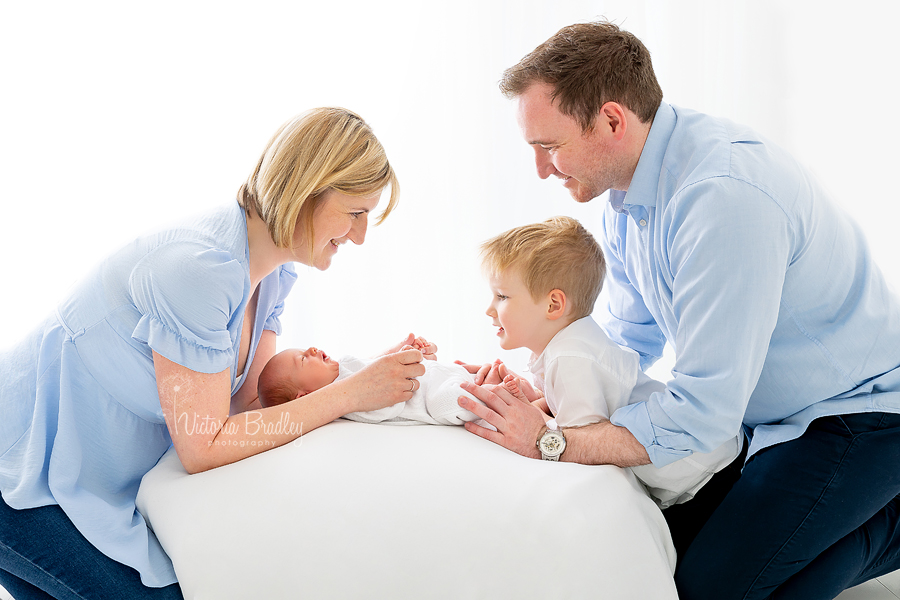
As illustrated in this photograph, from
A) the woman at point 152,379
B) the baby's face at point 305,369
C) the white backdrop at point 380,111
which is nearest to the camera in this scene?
the woman at point 152,379

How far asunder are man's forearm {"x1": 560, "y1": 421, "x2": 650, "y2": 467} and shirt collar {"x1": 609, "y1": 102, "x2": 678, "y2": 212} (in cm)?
52

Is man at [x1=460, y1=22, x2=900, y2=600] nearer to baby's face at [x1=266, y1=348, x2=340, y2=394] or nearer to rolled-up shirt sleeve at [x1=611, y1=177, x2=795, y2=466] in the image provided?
rolled-up shirt sleeve at [x1=611, y1=177, x2=795, y2=466]

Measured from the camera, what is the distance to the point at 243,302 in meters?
1.40

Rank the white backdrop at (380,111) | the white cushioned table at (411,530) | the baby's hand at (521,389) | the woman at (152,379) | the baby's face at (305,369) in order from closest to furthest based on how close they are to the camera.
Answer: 1. the white cushioned table at (411,530)
2. the woman at (152,379)
3. the baby's hand at (521,389)
4. the baby's face at (305,369)
5. the white backdrop at (380,111)

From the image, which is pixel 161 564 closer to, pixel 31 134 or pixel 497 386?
pixel 497 386

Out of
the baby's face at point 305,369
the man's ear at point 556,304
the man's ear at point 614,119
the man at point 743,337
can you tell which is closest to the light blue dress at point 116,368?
the baby's face at point 305,369

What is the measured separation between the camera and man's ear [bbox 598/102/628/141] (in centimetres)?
142

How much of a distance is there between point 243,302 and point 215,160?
1353 mm

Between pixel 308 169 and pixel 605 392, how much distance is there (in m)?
0.82

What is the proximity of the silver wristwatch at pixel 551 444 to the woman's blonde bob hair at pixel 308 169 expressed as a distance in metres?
0.67

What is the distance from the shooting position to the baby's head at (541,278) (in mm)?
1546

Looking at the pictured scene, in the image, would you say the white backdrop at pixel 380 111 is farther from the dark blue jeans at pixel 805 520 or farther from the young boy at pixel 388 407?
the dark blue jeans at pixel 805 520

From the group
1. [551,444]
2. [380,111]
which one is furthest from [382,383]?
[380,111]

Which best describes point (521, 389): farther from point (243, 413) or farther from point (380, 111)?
point (380, 111)
